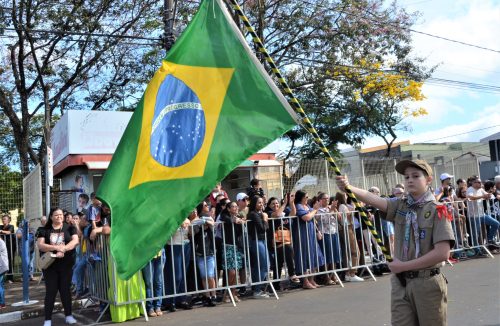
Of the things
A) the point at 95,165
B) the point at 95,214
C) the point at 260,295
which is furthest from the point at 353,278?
the point at 95,165

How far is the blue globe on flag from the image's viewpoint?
462 centimetres

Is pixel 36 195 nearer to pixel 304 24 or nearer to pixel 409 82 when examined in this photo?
pixel 304 24

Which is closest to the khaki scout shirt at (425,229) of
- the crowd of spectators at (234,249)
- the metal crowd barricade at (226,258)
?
the crowd of spectators at (234,249)

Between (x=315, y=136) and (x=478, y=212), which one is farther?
(x=478, y=212)

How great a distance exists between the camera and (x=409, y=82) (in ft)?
76.9

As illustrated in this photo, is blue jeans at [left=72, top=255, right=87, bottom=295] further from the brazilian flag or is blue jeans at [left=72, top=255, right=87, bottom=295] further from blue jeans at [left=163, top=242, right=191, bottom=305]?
the brazilian flag

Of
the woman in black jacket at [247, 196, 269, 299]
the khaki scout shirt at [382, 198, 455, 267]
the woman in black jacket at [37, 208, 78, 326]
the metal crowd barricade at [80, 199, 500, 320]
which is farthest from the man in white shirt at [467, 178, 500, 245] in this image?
the khaki scout shirt at [382, 198, 455, 267]

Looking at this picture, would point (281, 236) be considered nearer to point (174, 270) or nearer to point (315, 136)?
point (174, 270)

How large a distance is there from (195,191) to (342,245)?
6929mm

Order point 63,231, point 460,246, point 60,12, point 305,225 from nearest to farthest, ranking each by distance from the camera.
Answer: point 63,231 → point 305,225 → point 460,246 → point 60,12

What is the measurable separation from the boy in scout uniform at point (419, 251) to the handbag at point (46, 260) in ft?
17.7

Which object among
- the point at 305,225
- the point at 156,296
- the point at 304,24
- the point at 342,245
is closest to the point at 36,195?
the point at 156,296

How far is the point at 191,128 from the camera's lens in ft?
15.4

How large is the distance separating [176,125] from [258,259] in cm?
533
